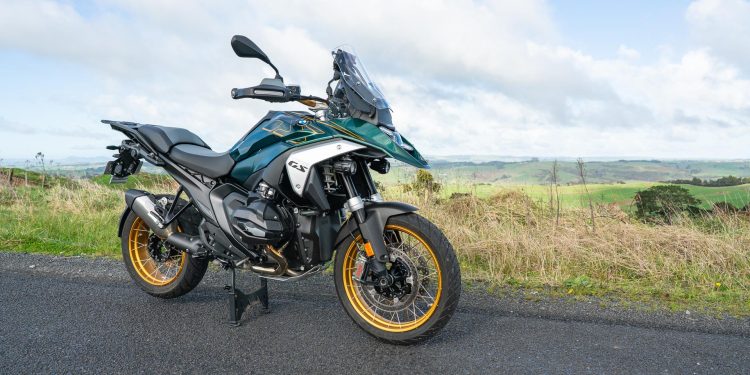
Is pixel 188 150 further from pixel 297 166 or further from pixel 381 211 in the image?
pixel 381 211

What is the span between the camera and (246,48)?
11.9ft

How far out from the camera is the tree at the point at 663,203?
771 cm

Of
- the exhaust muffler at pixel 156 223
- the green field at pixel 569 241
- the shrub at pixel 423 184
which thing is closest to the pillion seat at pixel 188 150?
the exhaust muffler at pixel 156 223

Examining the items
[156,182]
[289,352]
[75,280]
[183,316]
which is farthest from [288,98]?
[156,182]

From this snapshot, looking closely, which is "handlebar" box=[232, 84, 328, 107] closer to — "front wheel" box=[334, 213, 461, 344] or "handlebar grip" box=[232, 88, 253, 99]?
"handlebar grip" box=[232, 88, 253, 99]

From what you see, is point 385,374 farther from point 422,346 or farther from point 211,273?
point 211,273

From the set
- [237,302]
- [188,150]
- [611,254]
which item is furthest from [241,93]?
[611,254]

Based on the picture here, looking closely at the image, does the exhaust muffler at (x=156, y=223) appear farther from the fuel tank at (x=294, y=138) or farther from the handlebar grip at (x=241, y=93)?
the handlebar grip at (x=241, y=93)

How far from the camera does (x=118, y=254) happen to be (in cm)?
661

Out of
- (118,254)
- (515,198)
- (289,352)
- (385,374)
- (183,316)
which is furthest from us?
(515,198)

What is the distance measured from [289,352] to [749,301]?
3.82 meters

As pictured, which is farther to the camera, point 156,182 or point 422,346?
point 156,182

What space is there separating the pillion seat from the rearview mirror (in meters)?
0.83

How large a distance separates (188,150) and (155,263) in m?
1.27
